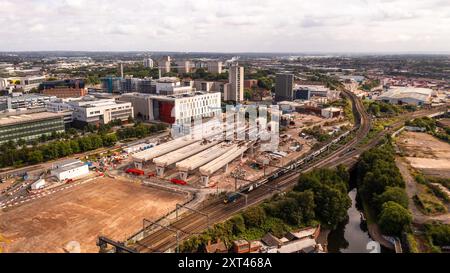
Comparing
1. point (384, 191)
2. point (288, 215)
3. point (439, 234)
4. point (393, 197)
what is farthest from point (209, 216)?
point (439, 234)

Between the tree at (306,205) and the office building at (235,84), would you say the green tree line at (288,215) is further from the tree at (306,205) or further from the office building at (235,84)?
the office building at (235,84)

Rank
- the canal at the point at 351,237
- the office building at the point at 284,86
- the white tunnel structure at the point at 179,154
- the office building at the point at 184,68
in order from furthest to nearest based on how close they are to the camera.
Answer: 1. the office building at the point at 184,68
2. the office building at the point at 284,86
3. the white tunnel structure at the point at 179,154
4. the canal at the point at 351,237

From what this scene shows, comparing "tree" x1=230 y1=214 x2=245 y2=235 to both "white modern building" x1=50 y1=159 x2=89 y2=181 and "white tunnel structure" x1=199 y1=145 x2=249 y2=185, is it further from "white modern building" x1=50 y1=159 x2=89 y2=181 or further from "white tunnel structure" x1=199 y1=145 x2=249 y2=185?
"white modern building" x1=50 y1=159 x2=89 y2=181

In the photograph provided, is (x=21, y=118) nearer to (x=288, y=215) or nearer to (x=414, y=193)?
(x=288, y=215)

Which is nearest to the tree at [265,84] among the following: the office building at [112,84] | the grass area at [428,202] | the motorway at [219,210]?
the office building at [112,84]

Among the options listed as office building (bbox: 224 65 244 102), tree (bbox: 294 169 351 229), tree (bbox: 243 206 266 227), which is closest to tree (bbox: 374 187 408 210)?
tree (bbox: 294 169 351 229)
